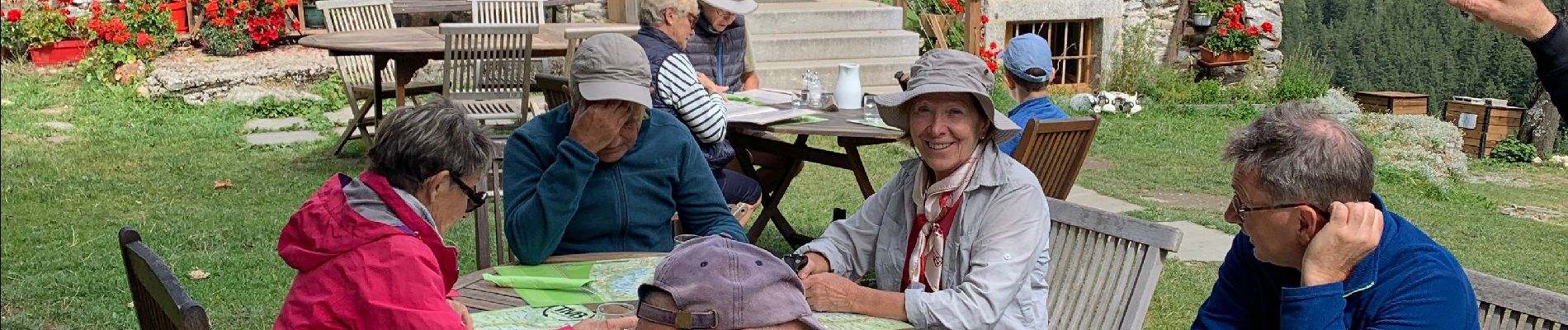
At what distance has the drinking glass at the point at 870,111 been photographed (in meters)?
5.44

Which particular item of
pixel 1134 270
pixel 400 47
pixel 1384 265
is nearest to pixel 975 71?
pixel 1134 270

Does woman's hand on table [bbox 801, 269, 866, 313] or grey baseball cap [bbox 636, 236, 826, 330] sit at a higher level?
grey baseball cap [bbox 636, 236, 826, 330]

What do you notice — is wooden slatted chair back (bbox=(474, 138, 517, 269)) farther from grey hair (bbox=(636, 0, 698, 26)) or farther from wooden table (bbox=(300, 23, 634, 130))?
wooden table (bbox=(300, 23, 634, 130))

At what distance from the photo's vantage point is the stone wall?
11.3 m

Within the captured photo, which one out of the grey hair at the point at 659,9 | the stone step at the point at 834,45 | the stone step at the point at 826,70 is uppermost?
the grey hair at the point at 659,9

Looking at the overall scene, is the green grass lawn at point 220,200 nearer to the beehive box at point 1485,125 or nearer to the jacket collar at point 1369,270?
the jacket collar at point 1369,270

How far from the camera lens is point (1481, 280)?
2.42 m

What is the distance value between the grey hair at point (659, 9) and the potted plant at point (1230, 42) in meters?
7.50

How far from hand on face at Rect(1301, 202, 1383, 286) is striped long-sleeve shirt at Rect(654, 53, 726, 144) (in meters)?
2.85

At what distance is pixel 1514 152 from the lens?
14180 millimetres

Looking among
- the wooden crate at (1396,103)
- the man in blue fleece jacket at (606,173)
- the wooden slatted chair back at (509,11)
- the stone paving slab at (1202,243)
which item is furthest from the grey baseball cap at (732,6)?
the wooden crate at (1396,103)

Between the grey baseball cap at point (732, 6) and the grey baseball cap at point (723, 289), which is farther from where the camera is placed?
the grey baseball cap at point (732, 6)

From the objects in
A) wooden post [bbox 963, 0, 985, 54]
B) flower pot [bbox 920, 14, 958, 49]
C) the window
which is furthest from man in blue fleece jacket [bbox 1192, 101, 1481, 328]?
the window

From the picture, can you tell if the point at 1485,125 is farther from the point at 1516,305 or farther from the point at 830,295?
the point at 830,295
